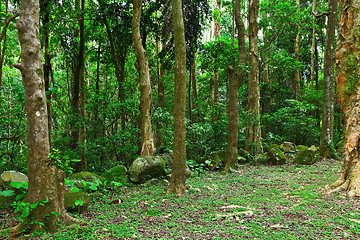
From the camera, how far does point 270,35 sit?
43.2ft

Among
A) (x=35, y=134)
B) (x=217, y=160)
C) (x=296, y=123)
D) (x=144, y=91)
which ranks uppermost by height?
(x=144, y=91)

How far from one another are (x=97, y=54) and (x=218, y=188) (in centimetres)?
862

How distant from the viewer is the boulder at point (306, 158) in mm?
8398

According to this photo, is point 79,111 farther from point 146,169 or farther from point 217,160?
point 217,160

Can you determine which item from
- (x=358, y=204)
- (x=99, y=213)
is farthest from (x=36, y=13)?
(x=358, y=204)

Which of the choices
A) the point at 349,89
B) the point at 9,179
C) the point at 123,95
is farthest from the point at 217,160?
the point at 9,179

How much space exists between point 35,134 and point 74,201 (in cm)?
151

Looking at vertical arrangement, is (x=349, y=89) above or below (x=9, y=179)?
above

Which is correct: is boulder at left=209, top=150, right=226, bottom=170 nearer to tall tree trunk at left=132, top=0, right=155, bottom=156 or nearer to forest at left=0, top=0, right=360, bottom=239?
forest at left=0, top=0, right=360, bottom=239

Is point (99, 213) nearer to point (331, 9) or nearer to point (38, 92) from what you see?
point (38, 92)

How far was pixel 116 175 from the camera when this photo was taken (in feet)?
20.5

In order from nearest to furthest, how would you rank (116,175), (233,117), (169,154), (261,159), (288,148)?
(116,175) → (233,117) → (169,154) → (261,159) → (288,148)

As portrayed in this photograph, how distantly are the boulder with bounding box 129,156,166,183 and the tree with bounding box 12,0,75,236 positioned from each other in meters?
2.98

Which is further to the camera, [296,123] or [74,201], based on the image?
[296,123]
